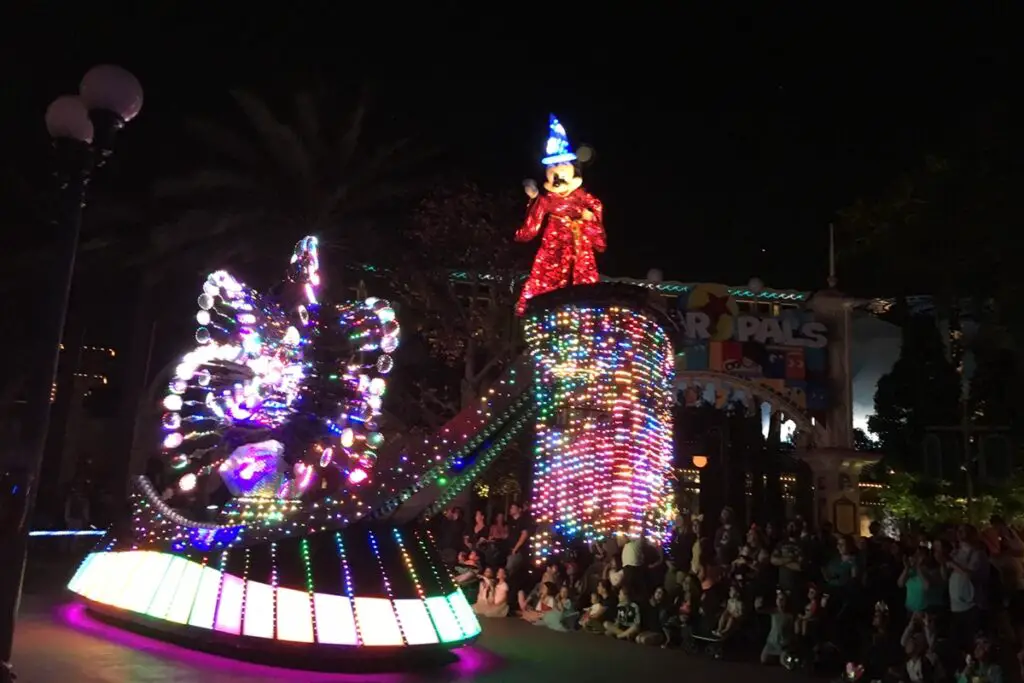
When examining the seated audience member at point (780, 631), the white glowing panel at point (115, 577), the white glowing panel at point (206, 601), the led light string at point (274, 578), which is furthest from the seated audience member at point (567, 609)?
the white glowing panel at point (115, 577)

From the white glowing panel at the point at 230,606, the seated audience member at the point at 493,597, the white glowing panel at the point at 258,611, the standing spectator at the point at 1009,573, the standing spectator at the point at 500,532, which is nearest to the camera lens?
the white glowing panel at the point at 258,611

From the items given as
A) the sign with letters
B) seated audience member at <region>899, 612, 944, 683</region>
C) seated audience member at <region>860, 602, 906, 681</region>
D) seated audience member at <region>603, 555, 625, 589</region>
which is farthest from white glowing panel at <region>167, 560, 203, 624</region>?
the sign with letters

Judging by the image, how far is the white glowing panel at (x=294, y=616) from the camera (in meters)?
8.02

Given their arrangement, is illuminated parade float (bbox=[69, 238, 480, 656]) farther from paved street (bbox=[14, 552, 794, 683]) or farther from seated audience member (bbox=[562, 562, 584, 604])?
seated audience member (bbox=[562, 562, 584, 604])

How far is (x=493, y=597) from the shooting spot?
1250 centimetres

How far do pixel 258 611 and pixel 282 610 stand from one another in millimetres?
243

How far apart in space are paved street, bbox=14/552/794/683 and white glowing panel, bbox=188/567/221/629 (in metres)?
0.30

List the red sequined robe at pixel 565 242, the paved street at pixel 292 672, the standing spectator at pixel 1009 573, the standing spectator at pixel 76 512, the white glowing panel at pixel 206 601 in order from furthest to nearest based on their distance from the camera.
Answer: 1. the standing spectator at pixel 76 512
2. the red sequined robe at pixel 565 242
3. the standing spectator at pixel 1009 573
4. the white glowing panel at pixel 206 601
5. the paved street at pixel 292 672

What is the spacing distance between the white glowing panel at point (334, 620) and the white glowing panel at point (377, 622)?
0.08m

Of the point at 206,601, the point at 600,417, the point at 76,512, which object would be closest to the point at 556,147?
the point at 600,417

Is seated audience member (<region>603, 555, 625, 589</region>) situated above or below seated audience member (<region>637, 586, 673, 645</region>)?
above

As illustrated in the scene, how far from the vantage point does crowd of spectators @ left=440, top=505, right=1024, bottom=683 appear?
8609mm

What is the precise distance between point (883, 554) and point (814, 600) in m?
1.63

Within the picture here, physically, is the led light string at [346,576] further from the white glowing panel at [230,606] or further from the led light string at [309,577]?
the white glowing panel at [230,606]
